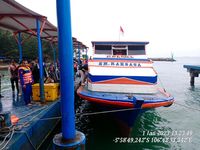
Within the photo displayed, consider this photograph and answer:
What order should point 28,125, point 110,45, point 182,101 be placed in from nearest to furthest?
point 28,125 → point 110,45 → point 182,101

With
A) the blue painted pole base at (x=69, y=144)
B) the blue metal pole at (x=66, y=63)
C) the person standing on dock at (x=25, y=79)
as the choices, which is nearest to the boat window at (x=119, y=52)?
the person standing on dock at (x=25, y=79)

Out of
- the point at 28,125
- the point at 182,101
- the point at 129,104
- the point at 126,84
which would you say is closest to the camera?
the point at 28,125

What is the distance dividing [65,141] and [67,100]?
2.43 ft

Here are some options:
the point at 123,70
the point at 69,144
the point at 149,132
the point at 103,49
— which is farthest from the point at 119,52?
the point at 69,144

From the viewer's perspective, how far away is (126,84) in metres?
8.87

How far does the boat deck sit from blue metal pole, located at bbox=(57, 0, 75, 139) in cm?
173

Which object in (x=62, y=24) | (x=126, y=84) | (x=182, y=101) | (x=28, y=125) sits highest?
(x=62, y=24)

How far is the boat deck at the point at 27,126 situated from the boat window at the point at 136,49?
420 cm

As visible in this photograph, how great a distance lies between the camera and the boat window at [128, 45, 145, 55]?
10.4m

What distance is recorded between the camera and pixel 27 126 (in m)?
5.98

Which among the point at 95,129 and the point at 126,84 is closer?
the point at 126,84

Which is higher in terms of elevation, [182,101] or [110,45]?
[110,45]

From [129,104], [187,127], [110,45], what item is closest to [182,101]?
[187,127]

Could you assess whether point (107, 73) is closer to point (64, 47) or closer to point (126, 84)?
point (126, 84)
